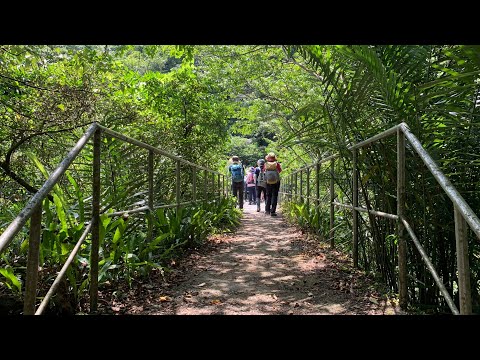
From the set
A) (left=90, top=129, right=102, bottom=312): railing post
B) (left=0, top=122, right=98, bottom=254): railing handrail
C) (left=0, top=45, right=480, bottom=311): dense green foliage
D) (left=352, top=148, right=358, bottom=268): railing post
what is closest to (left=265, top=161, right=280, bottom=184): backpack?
(left=0, top=45, right=480, bottom=311): dense green foliage

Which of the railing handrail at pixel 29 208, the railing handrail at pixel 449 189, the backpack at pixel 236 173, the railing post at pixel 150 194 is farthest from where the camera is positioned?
the backpack at pixel 236 173

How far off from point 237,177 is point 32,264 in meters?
11.3

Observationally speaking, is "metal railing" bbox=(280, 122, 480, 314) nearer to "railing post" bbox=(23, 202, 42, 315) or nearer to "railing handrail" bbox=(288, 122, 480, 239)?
"railing handrail" bbox=(288, 122, 480, 239)

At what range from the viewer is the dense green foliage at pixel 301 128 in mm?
2883

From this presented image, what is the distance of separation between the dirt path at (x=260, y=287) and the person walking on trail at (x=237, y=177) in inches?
296

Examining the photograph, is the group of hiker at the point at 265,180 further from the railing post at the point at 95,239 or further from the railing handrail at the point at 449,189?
the railing post at the point at 95,239

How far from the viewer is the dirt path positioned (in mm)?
3043

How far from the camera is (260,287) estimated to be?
12.1ft

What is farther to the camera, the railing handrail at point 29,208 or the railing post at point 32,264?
the railing post at point 32,264

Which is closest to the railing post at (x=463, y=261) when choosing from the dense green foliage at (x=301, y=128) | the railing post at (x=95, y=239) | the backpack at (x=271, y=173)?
the dense green foliage at (x=301, y=128)

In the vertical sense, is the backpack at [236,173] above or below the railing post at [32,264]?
above
